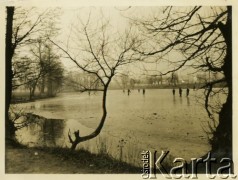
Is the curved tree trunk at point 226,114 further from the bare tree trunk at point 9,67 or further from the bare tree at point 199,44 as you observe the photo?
the bare tree trunk at point 9,67

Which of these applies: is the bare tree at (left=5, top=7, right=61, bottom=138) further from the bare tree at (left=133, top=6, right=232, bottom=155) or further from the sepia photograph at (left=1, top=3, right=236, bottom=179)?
the bare tree at (left=133, top=6, right=232, bottom=155)

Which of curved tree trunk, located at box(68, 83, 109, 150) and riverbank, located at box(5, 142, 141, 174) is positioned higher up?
curved tree trunk, located at box(68, 83, 109, 150)

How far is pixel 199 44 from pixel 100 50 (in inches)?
19.5

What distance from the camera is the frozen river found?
1.69 m

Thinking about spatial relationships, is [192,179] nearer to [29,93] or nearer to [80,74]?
[80,74]

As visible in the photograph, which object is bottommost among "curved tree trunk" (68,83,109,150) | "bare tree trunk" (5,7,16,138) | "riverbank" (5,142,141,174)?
"riverbank" (5,142,141,174)

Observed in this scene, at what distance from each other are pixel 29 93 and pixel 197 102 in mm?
835

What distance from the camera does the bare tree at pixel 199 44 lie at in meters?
1.70

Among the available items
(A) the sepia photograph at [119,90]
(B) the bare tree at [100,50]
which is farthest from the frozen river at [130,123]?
(B) the bare tree at [100,50]

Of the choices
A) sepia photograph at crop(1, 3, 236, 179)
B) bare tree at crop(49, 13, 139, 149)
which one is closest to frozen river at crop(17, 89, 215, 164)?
sepia photograph at crop(1, 3, 236, 179)

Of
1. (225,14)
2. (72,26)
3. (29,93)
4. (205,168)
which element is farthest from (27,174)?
(225,14)

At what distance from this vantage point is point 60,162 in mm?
1686

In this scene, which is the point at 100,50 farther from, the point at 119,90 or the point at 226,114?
the point at 226,114

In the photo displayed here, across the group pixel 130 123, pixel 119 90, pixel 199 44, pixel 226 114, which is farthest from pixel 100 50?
pixel 226 114
